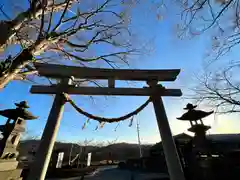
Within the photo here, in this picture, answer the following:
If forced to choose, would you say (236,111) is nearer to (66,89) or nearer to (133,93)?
(133,93)

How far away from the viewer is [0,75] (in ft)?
17.1

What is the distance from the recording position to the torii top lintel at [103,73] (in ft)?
12.6

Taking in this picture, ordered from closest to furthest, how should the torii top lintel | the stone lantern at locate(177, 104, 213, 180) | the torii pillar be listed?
the torii pillar, the torii top lintel, the stone lantern at locate(177, 104, 213, 180)

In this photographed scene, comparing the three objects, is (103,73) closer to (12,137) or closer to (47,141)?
(47,141)

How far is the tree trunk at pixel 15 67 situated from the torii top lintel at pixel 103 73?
245 cm

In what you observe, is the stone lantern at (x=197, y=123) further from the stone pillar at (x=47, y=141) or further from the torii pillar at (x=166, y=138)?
the stone pillar at (x=47, y=141)

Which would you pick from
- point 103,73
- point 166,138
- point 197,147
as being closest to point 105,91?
point 103,73

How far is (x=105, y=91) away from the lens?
382cm

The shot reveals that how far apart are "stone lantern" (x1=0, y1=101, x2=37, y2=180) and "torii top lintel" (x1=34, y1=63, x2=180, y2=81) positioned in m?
4.36

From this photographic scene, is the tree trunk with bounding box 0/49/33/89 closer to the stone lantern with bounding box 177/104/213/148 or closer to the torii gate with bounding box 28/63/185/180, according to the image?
the torii gate with bounding box 28/63/185/180

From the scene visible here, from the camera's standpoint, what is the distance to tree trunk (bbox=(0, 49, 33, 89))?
206 inches

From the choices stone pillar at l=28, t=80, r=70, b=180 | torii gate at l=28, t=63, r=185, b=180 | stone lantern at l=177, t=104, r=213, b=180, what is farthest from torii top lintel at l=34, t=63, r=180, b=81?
stone lantern at l=177, t=104, r=213, b=180

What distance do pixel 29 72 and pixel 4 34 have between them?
207 centimetres

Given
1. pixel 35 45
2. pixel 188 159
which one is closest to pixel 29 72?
pixel 35 45
